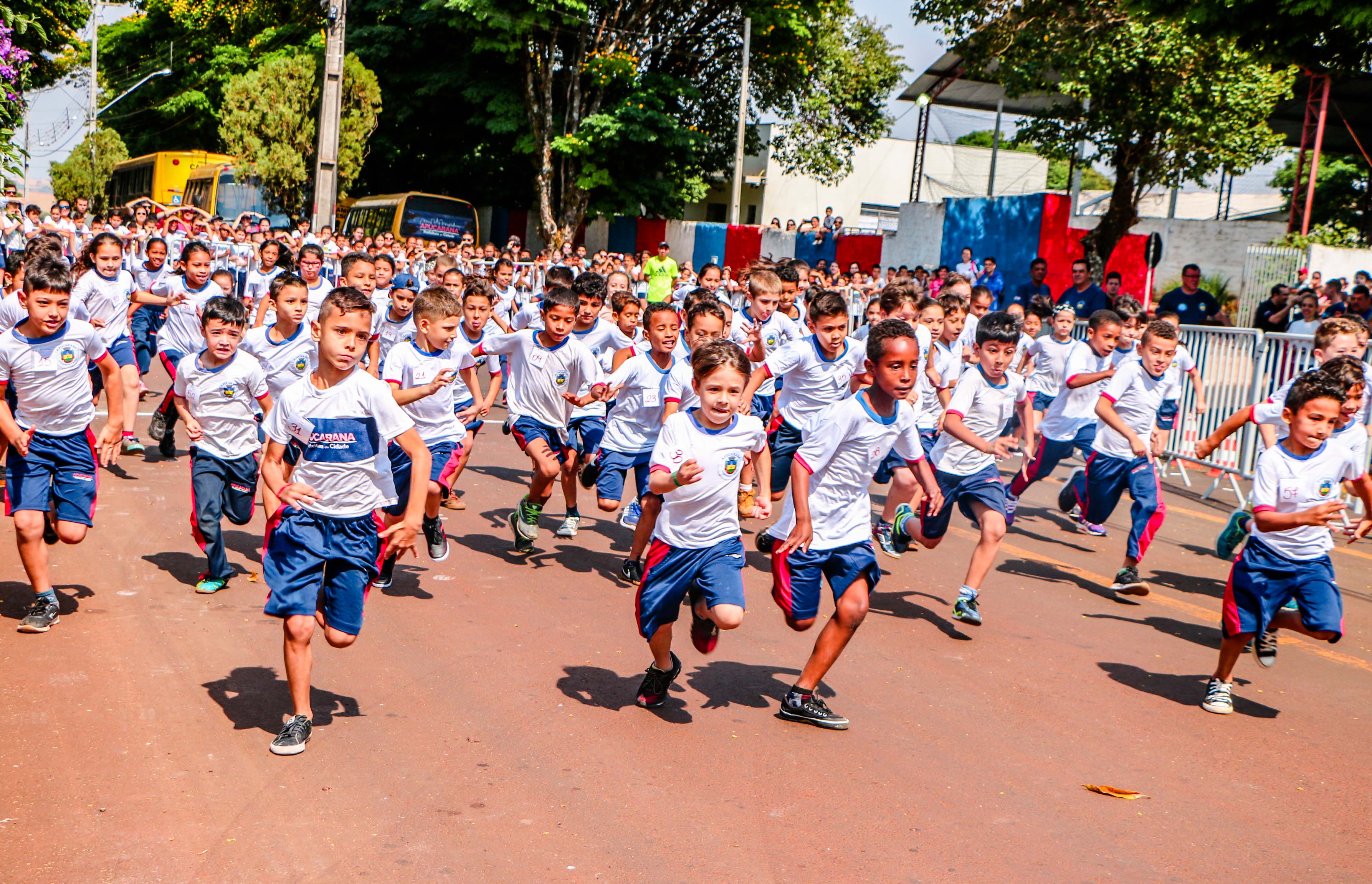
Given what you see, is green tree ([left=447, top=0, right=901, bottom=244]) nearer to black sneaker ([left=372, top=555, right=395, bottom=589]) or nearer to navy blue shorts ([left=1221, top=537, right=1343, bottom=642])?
black sneaker ([left=372, top=555, right=395, bottom=589])

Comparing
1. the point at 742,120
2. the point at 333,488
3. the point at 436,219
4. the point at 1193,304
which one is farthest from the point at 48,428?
the point at 436,219

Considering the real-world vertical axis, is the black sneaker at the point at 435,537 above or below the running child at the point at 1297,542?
below

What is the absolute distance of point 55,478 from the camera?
20.1 feet

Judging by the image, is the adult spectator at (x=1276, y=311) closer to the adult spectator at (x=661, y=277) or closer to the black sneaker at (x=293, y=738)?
the adult spectator at (x=661, y=277)

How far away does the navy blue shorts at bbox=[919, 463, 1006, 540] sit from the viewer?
710 centimetres

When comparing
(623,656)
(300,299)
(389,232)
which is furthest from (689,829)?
(389,232)

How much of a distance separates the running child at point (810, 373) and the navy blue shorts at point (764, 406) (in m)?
0.83

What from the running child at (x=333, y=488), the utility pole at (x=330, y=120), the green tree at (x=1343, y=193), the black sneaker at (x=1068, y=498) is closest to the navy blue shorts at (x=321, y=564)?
the running child at (x=333, y=488)

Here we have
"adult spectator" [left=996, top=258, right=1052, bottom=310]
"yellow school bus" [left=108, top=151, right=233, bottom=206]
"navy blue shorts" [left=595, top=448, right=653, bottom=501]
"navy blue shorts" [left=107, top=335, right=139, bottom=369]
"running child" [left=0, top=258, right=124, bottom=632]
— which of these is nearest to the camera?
"running child" [left=0, top=258, right=124, bottom=632]

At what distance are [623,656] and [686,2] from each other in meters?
28.7

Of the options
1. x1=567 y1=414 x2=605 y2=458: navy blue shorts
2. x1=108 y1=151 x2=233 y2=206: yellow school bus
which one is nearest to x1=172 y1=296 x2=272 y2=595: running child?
x1=567 y1=414 x2=605 y2=458: navy blue shorts

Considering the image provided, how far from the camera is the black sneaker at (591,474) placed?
A: 802 cm

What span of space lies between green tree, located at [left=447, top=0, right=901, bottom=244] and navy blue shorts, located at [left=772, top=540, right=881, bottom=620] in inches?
1016

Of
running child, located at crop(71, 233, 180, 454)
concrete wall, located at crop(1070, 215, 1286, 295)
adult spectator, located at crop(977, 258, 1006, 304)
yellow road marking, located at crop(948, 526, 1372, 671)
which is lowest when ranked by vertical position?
yellow road marking, located at crop(948, 526, 1372, 671)
